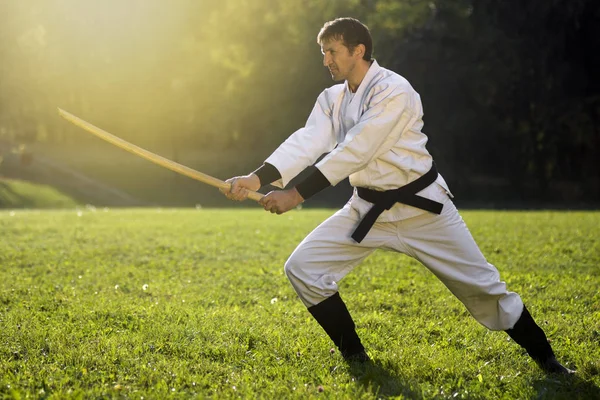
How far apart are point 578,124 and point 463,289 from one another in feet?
88.0

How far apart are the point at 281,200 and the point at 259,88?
32.1m

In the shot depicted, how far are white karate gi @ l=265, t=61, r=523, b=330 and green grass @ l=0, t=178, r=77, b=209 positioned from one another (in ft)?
86.9

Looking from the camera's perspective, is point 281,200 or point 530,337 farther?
point 530,337

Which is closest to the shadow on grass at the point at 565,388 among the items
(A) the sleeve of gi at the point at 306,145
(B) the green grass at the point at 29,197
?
(A) the sleeve of gi at the point at 306,145

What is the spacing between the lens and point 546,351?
5.04m

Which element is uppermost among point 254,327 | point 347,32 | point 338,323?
point 347,32

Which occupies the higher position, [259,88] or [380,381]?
[380,381]

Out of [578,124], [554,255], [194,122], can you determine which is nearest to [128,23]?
[194,122]

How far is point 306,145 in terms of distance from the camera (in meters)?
5.17

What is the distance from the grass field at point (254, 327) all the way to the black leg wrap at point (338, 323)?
0.46ft

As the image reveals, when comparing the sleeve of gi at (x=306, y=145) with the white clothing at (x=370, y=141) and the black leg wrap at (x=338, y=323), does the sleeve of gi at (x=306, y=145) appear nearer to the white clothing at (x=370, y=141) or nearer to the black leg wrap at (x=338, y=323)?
the white clothing at (x=370, y=141)

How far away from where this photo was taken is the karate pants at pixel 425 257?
4.93 meters

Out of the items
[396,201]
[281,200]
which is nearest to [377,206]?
[396,201]

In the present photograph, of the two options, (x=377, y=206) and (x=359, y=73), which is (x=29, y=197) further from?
(x=377, y=206)
